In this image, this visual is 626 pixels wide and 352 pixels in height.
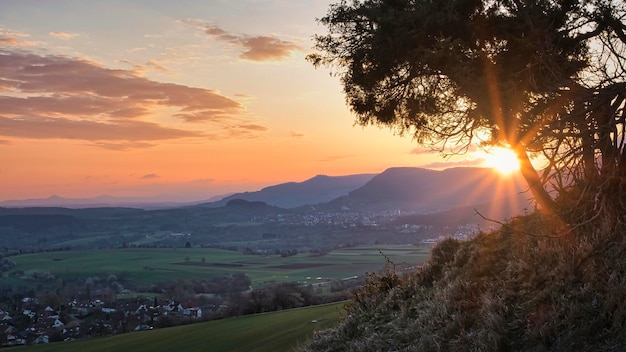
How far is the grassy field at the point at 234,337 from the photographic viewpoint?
22.1 metres

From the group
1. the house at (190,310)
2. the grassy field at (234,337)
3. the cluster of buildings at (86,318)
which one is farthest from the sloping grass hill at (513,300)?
the house at (190,310)

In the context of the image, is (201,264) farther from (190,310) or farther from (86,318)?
(190,310)

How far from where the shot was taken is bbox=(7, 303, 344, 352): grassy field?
22.1m

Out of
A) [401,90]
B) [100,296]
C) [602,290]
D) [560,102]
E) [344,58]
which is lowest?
[100,296]

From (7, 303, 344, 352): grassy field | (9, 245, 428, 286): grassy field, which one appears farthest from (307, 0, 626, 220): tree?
(9, 245, 428, 286): grassy field

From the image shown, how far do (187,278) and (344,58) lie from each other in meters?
90.8

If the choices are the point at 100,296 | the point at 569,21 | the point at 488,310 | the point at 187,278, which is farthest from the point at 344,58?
the point at 187,278

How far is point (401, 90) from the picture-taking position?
14258mm

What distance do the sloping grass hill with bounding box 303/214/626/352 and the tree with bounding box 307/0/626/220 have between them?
97 cm

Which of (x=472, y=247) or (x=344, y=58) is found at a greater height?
(x=344, y=58)

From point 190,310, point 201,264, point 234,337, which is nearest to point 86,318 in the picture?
point 190,310

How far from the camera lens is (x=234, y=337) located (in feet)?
90.3

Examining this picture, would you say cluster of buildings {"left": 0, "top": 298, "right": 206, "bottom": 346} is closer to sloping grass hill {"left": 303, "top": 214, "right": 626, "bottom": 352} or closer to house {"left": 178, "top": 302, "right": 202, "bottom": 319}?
house {"left": 178, "top": 302, "right": 202, "bottom": 319}

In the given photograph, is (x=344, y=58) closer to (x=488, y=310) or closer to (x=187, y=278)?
(x=488, y=310)
